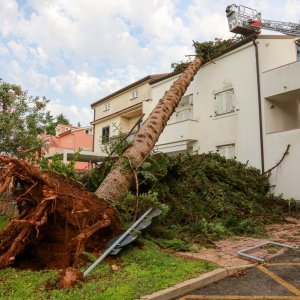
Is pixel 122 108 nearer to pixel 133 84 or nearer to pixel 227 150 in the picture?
pixel 133 84

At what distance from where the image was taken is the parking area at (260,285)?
4.26 m

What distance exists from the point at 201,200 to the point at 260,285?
203 inches

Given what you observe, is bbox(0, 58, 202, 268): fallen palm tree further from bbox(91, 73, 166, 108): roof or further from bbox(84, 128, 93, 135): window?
bbox(84, 128, 93, 135): window

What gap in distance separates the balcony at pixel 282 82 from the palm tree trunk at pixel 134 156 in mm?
3966

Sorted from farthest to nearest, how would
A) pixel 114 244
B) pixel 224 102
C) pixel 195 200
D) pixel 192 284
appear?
pixel 224 102 → pixel 195 200 → pixel 114 244 → pixel 192 284

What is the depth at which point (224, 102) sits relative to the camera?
15.8m

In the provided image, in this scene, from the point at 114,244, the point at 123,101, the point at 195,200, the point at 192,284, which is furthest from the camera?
the point at 123,101

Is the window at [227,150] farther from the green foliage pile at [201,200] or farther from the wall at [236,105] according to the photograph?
the green foliage pile at [201,200]

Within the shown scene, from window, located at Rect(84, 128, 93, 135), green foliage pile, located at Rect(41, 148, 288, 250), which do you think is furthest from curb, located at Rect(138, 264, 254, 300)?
window, located at Rect(84, 128, 93, 135)

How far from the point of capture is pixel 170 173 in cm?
988

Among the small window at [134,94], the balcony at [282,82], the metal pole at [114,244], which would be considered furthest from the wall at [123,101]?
the metal pole at [114,244]

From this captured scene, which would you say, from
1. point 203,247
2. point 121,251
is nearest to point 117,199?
point 121,251

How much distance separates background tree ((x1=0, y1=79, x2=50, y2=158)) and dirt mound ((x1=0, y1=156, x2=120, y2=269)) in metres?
6.95

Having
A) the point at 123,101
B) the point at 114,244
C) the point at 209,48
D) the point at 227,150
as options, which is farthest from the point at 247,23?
the point at 114,244
